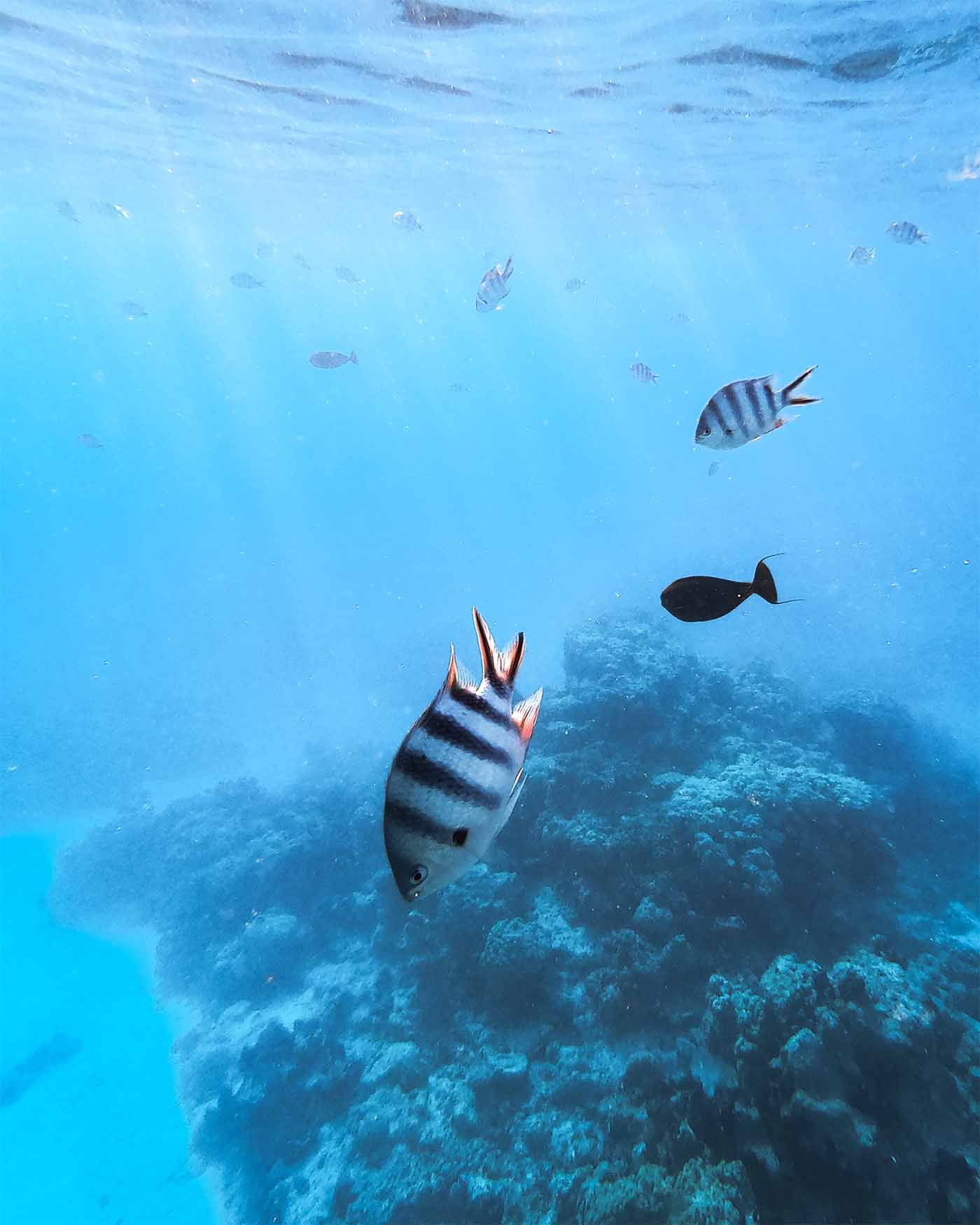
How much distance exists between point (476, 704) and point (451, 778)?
17 centimetres

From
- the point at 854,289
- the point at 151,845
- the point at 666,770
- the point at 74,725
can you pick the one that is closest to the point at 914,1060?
the point at 666,770

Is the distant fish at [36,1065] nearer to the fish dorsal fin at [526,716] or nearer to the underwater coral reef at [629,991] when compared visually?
the underwater coral reef at [629,991]

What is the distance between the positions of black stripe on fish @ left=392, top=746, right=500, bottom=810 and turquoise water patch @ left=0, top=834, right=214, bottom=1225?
1225 cm

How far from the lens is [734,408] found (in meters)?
3.05

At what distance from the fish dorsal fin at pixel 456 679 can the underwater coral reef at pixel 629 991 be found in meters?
5.67

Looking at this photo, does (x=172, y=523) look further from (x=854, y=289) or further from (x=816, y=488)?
(x=854, y=289)

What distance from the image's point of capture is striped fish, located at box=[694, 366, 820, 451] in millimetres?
3012

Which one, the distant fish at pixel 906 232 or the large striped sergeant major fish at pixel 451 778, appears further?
the distant fish at pixel 906 232

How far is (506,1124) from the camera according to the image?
266 inches

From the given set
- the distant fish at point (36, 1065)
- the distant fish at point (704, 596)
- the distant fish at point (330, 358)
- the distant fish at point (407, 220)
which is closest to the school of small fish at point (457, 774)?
the distant fish at point (704, 596)

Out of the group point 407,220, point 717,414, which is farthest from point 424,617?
point 717,414

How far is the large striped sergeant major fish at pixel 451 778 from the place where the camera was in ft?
3.89

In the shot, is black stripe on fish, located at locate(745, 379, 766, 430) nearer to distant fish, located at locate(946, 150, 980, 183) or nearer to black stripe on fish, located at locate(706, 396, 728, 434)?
black stripe on fish, located at locate(706, 396, 728, 434)

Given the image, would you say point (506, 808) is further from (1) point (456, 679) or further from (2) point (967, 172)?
(2) point (967, 172)
